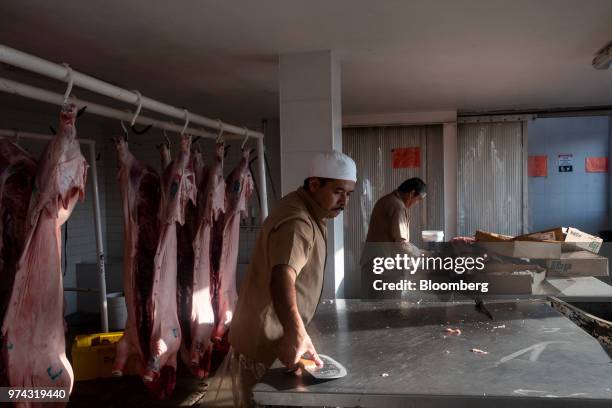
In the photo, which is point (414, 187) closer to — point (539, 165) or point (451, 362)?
point (451, 362)

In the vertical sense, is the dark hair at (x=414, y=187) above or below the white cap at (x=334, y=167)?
below

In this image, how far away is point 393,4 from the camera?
9.02 feet

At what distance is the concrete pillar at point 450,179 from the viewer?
21.5 ft

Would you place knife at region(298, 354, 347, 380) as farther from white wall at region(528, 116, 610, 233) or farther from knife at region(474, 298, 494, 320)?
white wall at region(528, 116, 610, 233)

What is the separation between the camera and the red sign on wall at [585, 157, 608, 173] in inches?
282

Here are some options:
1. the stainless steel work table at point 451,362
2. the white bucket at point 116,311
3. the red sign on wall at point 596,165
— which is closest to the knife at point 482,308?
the stainless steel work table at point 451,362

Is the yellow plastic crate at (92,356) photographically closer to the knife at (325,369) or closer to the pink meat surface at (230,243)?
the pink meat surface at (230,243)

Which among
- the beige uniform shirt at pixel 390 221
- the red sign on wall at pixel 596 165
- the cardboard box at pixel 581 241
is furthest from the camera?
the red sign on wall at pixel 596 165

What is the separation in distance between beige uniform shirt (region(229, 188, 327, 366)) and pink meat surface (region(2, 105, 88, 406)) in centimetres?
79

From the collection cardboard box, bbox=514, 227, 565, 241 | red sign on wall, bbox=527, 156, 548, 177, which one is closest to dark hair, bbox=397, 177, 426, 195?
cardboard box, bbox=514, 227, 565, 241

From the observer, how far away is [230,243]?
3.68 meters

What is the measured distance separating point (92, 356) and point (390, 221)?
2638 mm

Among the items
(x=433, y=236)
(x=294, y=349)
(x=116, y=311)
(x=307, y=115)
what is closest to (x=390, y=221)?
(x=433, y=236)

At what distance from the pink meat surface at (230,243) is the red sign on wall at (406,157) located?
11.2 ft
